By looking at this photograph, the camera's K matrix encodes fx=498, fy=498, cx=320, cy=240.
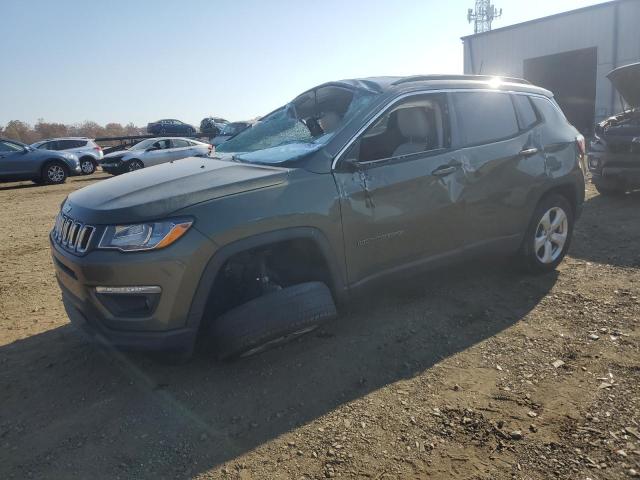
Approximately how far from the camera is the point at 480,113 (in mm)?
4141

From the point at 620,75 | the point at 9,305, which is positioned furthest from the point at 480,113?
the point at 620,75

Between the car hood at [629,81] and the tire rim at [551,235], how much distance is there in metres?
4.95

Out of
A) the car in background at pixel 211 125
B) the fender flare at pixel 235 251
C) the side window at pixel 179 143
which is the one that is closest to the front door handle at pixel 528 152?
the fender flare at pixel 235 251

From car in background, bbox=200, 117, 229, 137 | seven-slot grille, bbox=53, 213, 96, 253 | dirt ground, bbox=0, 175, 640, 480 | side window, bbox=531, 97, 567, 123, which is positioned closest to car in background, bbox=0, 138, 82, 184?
dirt ground, bbox=0, 175, 640, 480

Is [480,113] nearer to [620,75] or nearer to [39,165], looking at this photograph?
[620,75]

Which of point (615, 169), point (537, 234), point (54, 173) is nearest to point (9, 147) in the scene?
point (54, 173)

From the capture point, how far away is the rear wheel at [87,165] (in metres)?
19.5

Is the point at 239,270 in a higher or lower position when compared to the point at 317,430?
higher

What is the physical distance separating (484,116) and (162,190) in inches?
106

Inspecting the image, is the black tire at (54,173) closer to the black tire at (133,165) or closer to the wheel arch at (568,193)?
the black tire at (133,165)

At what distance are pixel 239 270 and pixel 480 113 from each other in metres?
2.43

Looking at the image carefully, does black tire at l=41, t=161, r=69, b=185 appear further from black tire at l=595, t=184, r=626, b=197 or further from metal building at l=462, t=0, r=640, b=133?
metal building at l=462, t=0, r=640, b=133

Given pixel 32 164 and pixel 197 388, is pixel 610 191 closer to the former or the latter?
pixel 197 388

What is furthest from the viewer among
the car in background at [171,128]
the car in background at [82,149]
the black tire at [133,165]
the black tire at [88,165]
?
the car in background at [171,128]
